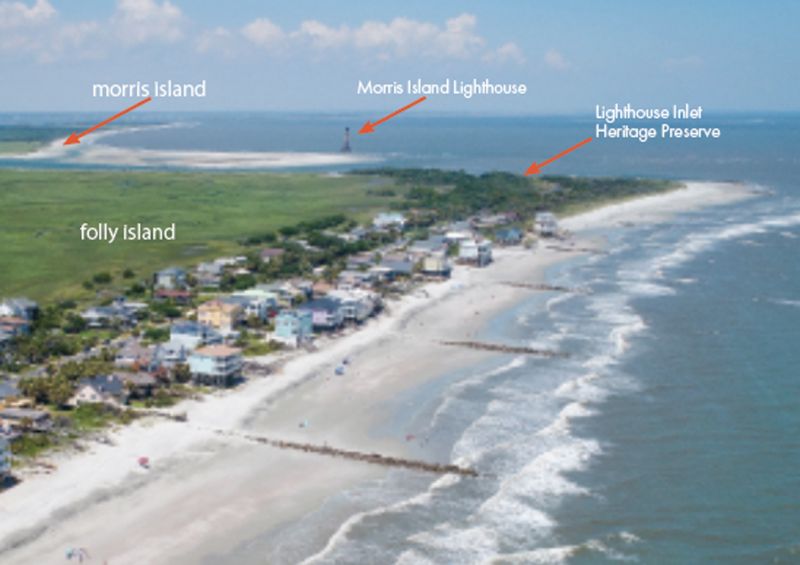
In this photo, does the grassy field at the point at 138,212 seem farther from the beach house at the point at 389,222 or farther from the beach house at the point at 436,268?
the beach house at the point at 436,268

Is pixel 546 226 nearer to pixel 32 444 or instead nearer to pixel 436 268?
pixel 436 268

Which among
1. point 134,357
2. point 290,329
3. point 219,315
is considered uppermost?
point 219,315

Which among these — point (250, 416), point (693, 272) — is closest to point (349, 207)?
point (693, 272)

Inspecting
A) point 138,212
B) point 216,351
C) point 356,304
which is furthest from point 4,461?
point 138,212

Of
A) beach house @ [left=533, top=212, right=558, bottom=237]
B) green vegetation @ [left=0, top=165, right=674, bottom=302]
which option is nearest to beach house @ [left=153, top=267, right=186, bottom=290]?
green vegetation @ [left=0, top=165, right=674, bottom=302]

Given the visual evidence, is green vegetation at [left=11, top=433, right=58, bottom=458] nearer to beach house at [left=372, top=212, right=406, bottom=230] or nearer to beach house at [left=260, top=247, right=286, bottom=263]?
beach house at [left=260, top=247, right=286, bottom=263]
